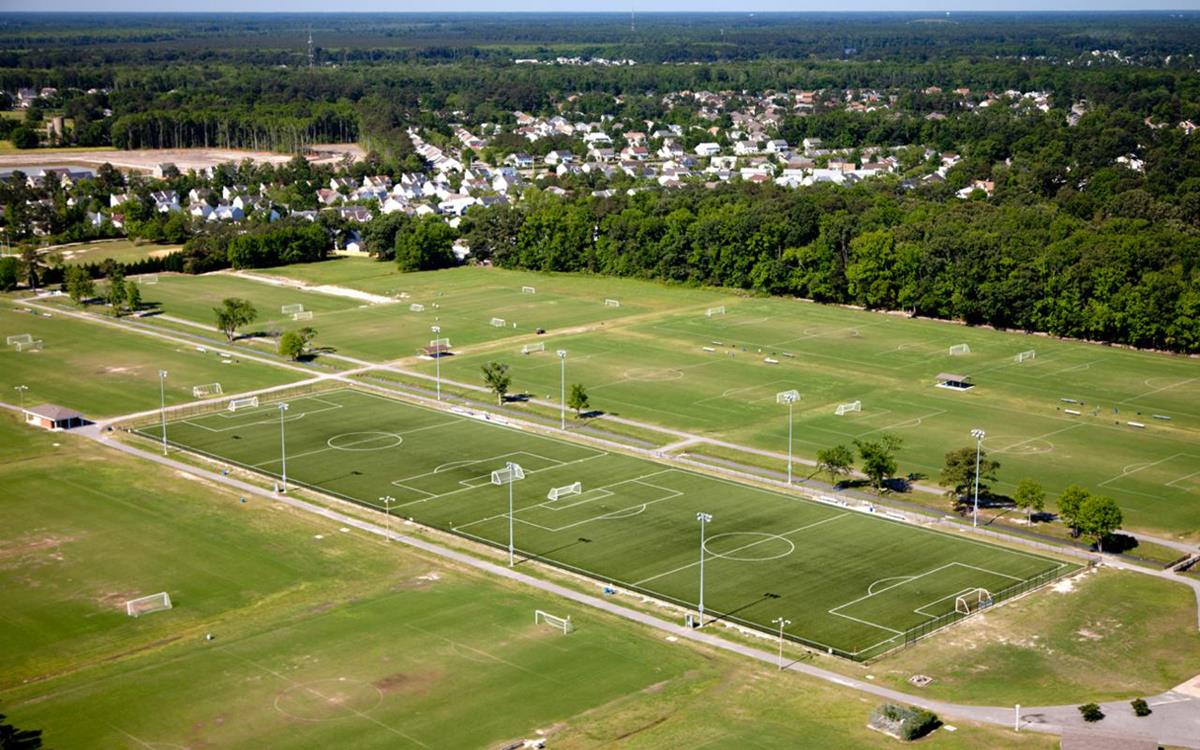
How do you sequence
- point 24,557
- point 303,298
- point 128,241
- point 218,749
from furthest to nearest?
point 128,241, point 303,298, point 24,557, point 218,749

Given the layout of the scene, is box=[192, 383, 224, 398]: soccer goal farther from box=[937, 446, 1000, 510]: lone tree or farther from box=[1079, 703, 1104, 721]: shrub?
box=[1079, 703, 1104, 721]: shrub

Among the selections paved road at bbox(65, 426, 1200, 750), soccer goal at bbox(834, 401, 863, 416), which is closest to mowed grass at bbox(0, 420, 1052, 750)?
paved road at bbox(65, 426, 1200, 750)

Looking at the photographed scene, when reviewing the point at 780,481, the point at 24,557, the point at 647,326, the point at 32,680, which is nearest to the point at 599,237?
the point at 647,326

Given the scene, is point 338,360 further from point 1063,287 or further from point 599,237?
point 1063,287

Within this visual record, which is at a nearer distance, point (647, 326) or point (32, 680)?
point (32, 680)

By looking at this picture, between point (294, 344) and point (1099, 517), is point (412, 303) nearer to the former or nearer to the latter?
point (294, 344)
